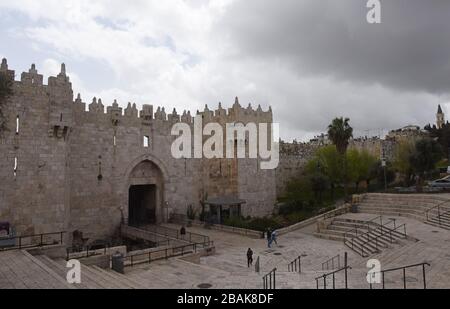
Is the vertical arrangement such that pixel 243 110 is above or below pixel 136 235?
above

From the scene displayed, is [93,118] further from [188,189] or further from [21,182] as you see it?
[188,189]

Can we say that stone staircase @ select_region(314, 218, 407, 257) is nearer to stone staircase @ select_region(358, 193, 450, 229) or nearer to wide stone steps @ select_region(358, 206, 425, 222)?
wide stone steps @ select_region(358, 206, 425, 222)

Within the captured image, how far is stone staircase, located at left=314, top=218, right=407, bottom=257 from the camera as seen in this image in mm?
17219

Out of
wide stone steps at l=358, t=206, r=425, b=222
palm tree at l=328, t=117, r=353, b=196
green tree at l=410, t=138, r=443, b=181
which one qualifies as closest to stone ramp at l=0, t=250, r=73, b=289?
wide stone steps at l=358, t=206, r=425, b=222

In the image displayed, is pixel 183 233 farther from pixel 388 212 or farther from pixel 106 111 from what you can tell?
pixel 388 212

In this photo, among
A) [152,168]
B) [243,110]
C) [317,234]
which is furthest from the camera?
[243,110]

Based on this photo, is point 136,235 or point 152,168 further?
point 152,168

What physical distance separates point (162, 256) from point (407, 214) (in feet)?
55.3

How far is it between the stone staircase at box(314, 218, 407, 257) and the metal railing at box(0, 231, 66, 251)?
1450cm

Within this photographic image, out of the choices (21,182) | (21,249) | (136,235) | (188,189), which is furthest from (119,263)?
(188,189)

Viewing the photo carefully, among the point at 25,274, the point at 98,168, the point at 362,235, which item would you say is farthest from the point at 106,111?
the point at 362,235
